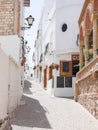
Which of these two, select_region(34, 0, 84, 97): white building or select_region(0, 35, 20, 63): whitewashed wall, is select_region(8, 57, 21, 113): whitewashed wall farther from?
select_region(34, 0, 84, 97): white building

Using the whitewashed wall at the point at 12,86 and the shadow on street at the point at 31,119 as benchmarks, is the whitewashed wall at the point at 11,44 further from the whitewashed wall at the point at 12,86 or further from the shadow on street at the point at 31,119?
the shadow on street at the point at 31,119

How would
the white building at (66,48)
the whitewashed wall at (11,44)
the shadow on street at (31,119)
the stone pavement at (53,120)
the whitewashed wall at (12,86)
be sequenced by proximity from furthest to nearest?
1. the white building at (66,48)
2. the whitewashed wall at (11,44)
3. the whitewashed wall at (12,86)
4. the shadow on street at (31,119)
5. the stone pavement at (53,120)

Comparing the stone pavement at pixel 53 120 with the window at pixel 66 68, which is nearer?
the stone pavement at pixel 53 120

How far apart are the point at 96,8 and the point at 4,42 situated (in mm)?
4631

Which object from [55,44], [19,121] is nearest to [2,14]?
[19,121]

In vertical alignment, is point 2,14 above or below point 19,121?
above

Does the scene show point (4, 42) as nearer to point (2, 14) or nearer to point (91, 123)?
point (2, 14)

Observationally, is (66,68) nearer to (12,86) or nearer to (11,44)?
(11,44)

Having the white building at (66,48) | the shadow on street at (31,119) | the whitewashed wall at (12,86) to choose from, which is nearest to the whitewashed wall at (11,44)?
the whitewashed wall at (12,86)

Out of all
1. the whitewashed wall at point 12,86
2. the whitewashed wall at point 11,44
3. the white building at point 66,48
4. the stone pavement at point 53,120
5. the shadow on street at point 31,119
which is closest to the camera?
the stone pavement at point 53,120

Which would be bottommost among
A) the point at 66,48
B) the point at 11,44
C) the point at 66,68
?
the point at 66,68

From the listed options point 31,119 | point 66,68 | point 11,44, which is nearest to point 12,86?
point 31,119

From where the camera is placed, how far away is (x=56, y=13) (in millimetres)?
27219

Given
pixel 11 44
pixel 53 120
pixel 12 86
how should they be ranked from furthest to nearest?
pixel 11 44 → pixel 12 86 → pixel 53 120
